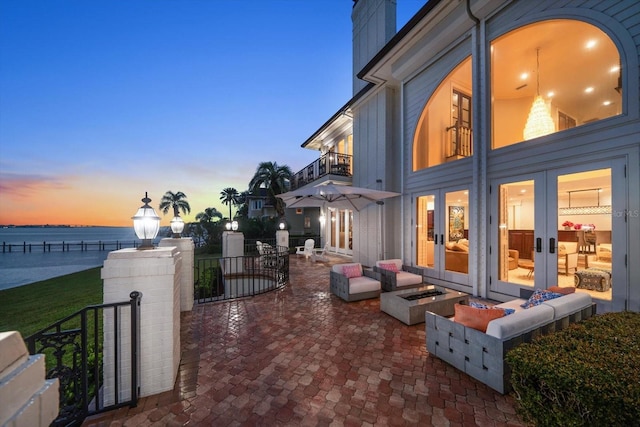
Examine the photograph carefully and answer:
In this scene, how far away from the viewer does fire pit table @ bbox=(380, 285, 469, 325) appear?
4898 mm

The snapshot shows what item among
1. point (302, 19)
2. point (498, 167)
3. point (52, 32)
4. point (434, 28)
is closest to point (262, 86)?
point (302, 19)

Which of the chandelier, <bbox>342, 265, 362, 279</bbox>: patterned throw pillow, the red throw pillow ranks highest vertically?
the chandelier

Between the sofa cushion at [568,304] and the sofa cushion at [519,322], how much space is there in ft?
0.53

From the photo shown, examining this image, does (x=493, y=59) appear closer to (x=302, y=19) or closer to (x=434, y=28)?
(x=434, y=28)

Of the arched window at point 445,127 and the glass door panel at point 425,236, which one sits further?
the glass door panel at point 425,236

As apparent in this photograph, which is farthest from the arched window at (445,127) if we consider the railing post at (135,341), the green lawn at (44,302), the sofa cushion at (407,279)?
the green lawn at (44,302)

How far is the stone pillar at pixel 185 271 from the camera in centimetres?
562

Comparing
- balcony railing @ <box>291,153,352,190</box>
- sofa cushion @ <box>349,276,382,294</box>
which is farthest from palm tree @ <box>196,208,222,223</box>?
sofa cushion @ <box>349,276,382,294</box>

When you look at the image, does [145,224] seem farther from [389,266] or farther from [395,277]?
[389,266]

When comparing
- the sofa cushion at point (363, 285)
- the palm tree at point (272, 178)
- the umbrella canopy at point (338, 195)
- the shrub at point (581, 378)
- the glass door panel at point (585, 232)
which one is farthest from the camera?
the palm tree at point (272, 178)

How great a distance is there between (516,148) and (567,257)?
2992mm

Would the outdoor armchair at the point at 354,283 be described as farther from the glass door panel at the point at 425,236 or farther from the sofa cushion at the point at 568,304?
the sofa cushion at the point at 568,304

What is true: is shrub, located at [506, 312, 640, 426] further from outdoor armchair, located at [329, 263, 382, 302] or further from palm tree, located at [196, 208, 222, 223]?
palm tree, located at [196, 208, 222, 223]

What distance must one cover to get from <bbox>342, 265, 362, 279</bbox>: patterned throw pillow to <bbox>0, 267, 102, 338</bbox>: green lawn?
30.2 ft
